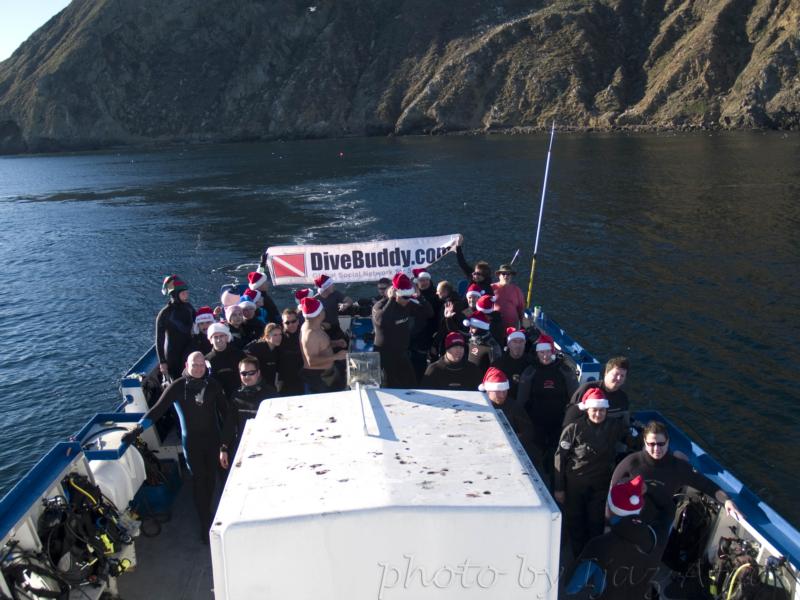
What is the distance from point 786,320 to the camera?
19.8 m

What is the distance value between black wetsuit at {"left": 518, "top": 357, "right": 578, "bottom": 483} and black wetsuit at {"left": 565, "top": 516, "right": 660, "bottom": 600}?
2.00 metres

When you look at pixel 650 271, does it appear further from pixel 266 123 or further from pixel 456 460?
pixel 266 123

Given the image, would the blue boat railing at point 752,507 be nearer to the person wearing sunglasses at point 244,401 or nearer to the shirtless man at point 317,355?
the shirtless man at point 317,355

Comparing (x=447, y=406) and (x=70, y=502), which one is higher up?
(x=447, y=406)

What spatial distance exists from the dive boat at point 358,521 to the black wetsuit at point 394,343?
300cm

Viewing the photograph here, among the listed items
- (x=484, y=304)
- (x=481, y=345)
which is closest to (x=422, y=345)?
(x=484, y=304)

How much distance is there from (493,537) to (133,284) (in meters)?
28.1

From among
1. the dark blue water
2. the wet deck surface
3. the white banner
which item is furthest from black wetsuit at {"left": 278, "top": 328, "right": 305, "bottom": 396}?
the dark blue water

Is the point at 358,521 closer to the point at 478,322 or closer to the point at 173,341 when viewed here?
the point at 478,322

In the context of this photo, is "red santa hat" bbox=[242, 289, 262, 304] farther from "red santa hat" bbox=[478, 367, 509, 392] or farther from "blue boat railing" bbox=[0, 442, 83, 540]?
"red santa hat" bbox=[478, 367, 509, 392]

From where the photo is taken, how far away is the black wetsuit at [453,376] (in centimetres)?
714

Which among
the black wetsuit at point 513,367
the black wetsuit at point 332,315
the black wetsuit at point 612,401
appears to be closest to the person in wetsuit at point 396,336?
the black wetsuit at point 332,315

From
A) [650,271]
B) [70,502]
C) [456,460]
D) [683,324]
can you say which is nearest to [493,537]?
[456,460]

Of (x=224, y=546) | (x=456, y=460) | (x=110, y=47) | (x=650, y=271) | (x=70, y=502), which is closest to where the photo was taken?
(x=224, y=546)
